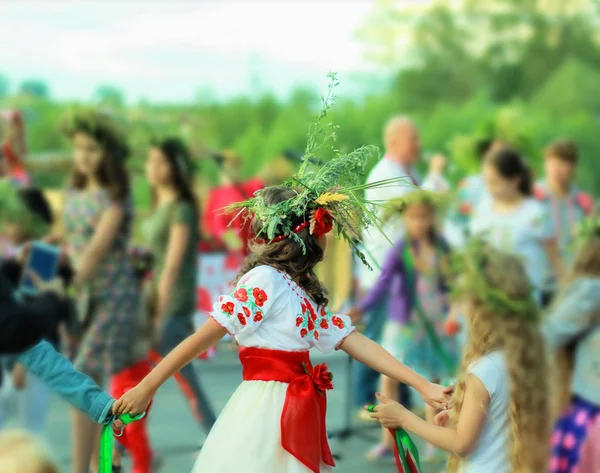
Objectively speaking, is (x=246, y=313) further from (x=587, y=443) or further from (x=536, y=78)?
(x=536, y=78)

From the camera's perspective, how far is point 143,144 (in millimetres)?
6680

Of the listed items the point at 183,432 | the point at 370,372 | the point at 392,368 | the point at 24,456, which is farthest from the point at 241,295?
the point at 183,432

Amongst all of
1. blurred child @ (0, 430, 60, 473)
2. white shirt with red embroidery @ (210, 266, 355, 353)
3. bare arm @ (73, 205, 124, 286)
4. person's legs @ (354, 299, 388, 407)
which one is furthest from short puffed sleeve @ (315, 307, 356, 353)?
person's legs @ (354, 299, 388, 407)

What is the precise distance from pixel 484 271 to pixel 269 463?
1.44 meters

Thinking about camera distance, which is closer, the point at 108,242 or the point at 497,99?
the point at 108,242

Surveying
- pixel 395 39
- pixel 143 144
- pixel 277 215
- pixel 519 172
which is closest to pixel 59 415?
pixel 143 144

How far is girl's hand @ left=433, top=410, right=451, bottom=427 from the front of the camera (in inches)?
129

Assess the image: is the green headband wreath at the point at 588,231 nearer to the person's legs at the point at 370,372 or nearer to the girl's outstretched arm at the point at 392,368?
the person's legs at the point at 370,372

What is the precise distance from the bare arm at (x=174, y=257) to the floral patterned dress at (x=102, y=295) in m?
0.61

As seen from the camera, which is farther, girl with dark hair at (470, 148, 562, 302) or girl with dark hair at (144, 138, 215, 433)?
girl with dark hair at (470, 148, 562, 302)

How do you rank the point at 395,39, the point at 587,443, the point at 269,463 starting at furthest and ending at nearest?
the point at 395,39 → the point at 587,443 → the point at 269,463

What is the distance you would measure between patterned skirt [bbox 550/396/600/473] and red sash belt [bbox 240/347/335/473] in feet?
6.51

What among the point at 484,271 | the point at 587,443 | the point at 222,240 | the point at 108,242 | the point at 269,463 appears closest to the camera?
the point at 269,463

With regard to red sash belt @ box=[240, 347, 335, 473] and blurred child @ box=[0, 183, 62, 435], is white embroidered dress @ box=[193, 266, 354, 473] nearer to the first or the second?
red sash belt @ box=[240, 347, 335, 473]
